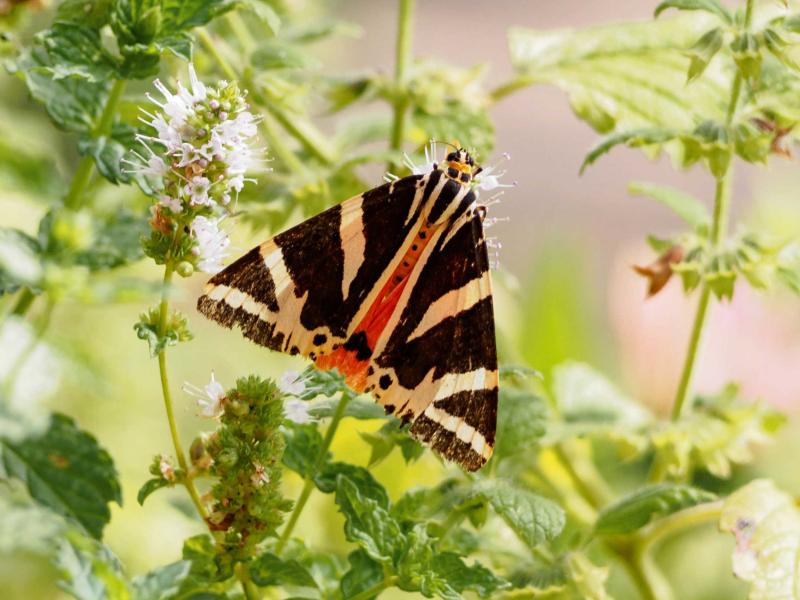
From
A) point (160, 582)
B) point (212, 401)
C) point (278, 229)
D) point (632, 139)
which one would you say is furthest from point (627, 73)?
point (160, 582)

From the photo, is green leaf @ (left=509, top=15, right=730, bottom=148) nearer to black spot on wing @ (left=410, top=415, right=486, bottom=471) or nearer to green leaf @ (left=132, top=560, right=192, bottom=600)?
black spot on wing @ (left=410, top=415, right=486, bottom=471)

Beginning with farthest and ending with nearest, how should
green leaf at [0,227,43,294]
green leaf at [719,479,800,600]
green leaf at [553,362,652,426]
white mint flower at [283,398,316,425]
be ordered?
1. green leaf at [553,362,652,426]
2. green leaf at [719,479,800,600]
3. white mint flower at [283,398,316,425]
4. green leaf at [0,227,43,294]

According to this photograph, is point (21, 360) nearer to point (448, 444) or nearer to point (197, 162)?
point (197, 162)

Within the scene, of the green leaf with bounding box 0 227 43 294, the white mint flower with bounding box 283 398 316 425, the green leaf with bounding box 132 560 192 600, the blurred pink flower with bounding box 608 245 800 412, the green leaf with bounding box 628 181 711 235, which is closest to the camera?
the green leaf with bounding box 0 227 43 294

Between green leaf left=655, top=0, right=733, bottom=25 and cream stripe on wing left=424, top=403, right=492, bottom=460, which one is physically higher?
green leaf left=655, top=0, right=733, bottom=25

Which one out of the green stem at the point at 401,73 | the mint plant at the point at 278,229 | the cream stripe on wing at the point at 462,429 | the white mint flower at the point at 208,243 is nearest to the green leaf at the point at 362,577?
the mint plant at the point at 278,229

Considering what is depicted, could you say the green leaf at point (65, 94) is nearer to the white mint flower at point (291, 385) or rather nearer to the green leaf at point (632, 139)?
the white mint flower at point (291, 385)

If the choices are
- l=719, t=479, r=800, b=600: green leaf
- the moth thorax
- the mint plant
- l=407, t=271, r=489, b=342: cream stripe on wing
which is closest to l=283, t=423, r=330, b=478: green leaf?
the mint plant
